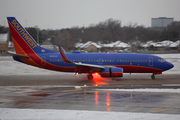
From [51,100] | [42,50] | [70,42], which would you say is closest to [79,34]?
[70,42]

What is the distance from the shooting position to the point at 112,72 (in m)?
25.0

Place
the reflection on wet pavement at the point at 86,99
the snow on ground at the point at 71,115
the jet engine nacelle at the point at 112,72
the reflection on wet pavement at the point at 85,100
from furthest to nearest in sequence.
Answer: the jet engine nacelle at the point at 112,72
the reflection on wet pavement at the point at 86,99
the reflection on wet pavement at the point at 85,100
the snow on ground at the point at 71,115

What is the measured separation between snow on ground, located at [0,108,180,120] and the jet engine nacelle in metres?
11.9

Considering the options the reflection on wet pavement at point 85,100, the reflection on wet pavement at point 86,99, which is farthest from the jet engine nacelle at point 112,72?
the reflection on wet pavement at point 86,99

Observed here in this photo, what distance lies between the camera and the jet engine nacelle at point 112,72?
81.7 feet

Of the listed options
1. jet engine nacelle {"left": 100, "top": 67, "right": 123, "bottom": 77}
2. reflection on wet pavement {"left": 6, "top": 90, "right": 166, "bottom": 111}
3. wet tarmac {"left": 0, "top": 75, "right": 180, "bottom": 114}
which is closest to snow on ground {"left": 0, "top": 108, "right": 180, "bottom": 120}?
wet tarmac {"left": 0, "top": 75, "right": 180, "bottom": 114}

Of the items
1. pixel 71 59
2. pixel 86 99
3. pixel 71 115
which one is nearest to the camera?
pixel 71 115

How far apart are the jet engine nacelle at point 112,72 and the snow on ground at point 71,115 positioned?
11944 mm

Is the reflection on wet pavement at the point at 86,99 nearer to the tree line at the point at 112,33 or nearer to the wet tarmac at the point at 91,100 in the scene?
the wet tarmac at the point at 91,100

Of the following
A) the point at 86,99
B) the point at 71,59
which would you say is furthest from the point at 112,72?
the point at 86,99

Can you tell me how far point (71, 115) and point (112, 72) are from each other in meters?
12.9

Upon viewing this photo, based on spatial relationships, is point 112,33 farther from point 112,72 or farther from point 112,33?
point 112,72

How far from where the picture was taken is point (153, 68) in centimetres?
2723

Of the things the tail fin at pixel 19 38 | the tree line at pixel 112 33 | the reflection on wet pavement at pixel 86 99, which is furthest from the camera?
the tree line at pixel 112 33
